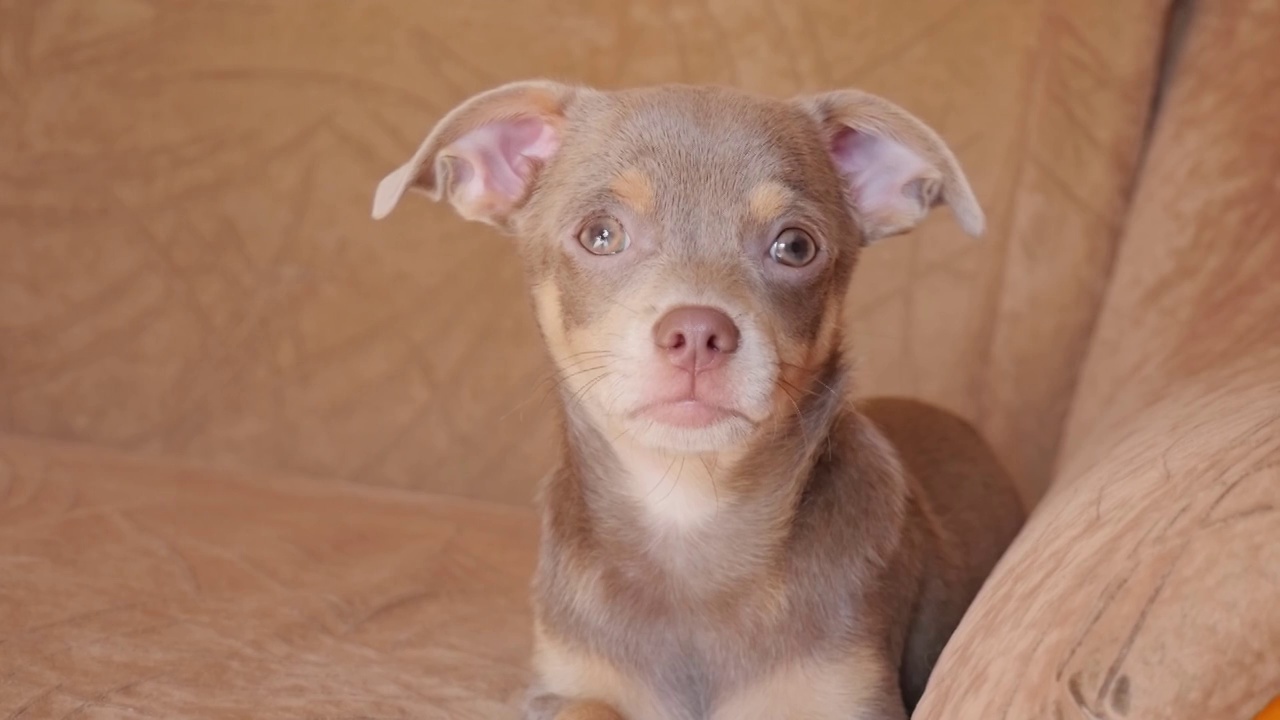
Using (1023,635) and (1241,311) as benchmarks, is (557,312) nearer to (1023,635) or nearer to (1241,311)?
(1023,635)

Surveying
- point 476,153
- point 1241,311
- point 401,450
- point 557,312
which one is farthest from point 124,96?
point 1241,311

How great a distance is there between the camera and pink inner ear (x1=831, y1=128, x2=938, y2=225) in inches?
90.7

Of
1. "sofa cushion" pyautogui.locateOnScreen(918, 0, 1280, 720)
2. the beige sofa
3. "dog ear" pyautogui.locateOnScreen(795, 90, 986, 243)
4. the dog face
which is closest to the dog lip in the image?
the dog face

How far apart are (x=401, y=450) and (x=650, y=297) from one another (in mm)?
1429

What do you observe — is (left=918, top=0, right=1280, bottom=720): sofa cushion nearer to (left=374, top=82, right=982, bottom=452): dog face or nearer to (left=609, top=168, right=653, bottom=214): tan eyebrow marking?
(left=374, top=82, right=982, bottom=452): dog face

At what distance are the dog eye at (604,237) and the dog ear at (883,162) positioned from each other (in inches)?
16.2

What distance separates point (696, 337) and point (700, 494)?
0.42 m

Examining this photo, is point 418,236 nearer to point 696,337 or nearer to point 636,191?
point 636,191

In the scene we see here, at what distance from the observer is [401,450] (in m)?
3.20

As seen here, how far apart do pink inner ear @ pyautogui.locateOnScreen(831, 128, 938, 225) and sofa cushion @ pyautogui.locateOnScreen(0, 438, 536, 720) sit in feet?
3.03

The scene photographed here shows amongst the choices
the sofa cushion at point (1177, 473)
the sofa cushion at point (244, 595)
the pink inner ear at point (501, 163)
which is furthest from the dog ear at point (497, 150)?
the sofa cushion at point (1177, 473)

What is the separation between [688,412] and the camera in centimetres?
188

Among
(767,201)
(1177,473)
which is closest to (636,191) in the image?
(767,201)

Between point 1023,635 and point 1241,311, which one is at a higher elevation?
point 1241,311
